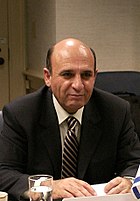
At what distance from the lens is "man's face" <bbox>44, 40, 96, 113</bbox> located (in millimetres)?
1644

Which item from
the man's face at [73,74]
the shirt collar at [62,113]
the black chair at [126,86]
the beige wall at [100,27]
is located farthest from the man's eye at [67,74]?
the beige wall at [100,27]

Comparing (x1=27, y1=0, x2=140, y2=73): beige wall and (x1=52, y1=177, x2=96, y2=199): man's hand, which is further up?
(x1=27, y1=0, x2=140, y2=73): beige wall

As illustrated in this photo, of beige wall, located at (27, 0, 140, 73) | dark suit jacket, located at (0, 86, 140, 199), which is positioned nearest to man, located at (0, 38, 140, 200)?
dark suit jacket, located at (0, 86, 140, 199)

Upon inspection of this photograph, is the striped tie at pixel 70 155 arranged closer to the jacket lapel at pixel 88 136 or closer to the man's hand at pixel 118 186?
the jacket lapel at pixel 88 136

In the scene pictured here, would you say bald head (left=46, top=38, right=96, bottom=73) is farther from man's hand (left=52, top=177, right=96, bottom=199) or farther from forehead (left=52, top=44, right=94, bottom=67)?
man's hand (left=52, top=177, right=96, bottom=199)

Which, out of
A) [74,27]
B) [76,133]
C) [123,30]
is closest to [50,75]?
[76,133]

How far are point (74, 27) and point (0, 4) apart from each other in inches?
55.9

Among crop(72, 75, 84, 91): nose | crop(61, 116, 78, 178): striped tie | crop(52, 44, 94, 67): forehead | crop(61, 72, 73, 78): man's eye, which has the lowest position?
crop(61, 116, 78, 178): striped tie

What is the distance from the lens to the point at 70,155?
1.73 m

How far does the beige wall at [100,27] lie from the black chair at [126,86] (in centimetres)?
79

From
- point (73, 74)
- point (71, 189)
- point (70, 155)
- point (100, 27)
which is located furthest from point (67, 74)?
point (100, 27)

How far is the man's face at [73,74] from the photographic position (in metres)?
1.64

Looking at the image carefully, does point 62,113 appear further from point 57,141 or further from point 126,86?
point 126,86

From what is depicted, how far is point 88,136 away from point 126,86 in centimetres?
113
